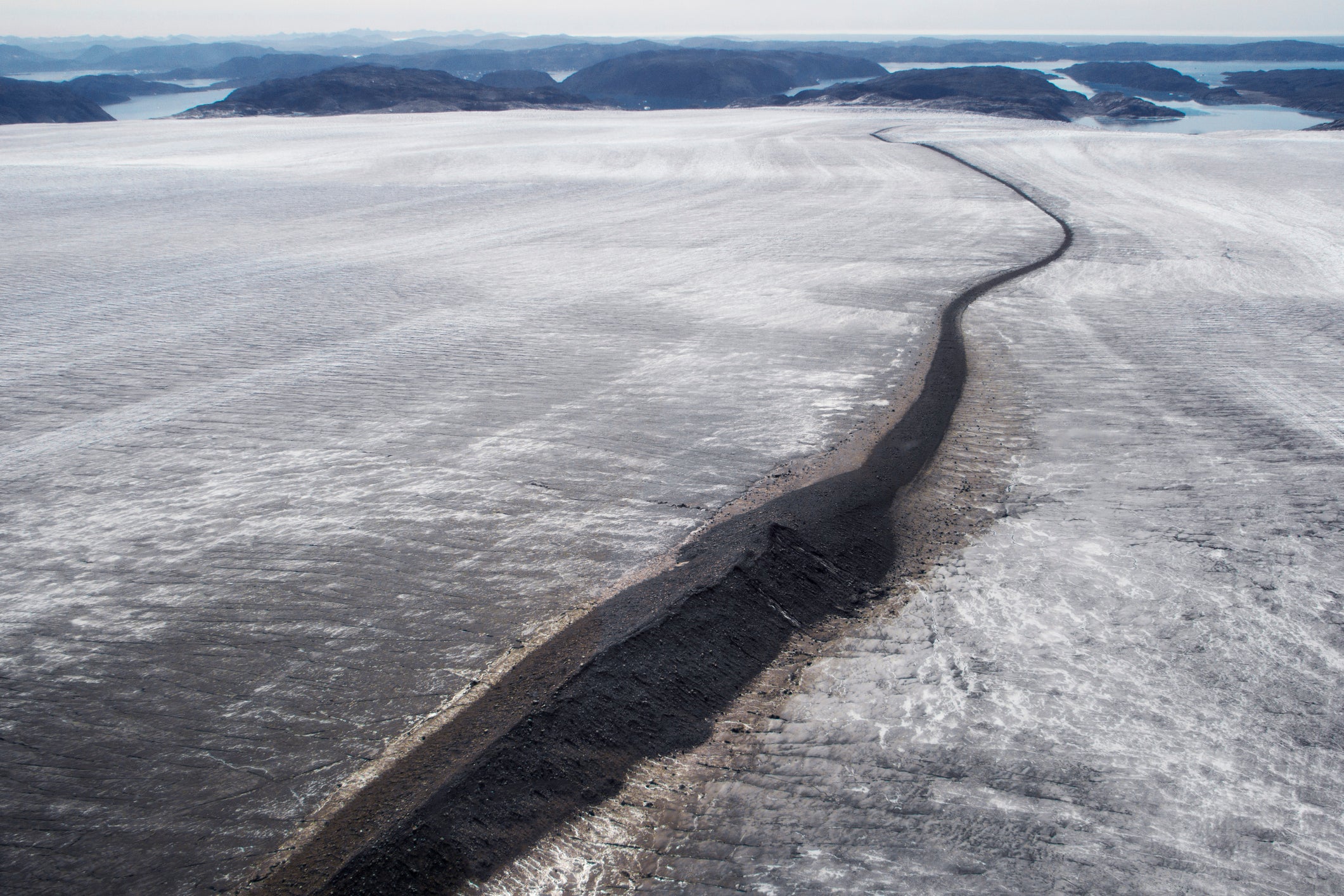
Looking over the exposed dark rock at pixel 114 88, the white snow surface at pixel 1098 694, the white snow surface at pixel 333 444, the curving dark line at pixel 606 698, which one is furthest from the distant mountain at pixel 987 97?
the exposed dark rock at pixel 114 88

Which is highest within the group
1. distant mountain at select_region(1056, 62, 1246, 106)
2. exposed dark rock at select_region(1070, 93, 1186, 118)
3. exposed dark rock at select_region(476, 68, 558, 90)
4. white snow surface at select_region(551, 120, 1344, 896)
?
exposed dark rock at select_region(476, 68, 558, 90)

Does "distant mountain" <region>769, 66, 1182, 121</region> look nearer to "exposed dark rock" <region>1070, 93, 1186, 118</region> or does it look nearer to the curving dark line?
"exposed dark rock" <region>1070, 93, 1186, 118</region>

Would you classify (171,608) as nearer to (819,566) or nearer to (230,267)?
(819,566)

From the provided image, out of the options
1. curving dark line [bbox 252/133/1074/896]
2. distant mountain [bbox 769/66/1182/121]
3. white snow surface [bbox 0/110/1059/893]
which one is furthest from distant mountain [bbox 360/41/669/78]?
curving dark line [bbox 252/133/1074/896]

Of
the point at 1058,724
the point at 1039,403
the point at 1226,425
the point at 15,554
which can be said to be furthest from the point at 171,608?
the point at 1226,425

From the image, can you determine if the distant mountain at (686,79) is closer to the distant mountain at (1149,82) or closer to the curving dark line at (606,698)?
the distant mountain at (1149,82)

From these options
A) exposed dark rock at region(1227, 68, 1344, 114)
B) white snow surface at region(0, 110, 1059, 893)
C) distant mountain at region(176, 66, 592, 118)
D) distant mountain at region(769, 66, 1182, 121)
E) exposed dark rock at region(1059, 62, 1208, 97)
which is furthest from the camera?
exposed dark rock at region(1059, 62, 1208, 97)
